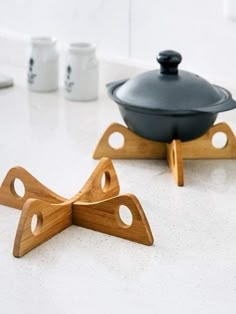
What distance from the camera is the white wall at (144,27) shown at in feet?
4.62

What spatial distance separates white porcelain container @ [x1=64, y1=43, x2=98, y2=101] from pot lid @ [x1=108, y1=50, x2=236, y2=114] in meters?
0.40

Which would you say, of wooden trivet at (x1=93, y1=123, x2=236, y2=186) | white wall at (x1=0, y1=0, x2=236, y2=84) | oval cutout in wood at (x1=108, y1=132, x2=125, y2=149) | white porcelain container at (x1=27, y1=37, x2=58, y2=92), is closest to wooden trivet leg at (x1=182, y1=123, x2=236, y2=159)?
wooden trivet at (x1=93, y1=123, x2=236, y2=186)

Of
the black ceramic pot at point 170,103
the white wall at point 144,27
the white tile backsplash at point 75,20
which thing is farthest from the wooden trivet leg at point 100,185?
the white tile backsplash at point 75,20

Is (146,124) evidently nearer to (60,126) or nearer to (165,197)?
(165,197)

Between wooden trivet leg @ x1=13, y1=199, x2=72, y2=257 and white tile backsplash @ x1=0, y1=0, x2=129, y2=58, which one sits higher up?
white tile backsplash @ x1=0, y1=0, x2=129, y2=58

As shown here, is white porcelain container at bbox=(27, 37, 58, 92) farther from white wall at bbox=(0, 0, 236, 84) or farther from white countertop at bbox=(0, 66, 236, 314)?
white countertop at bbox=(0, 66, 236, 314)

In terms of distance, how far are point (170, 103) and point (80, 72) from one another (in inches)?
18.6

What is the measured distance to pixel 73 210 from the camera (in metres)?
0.93

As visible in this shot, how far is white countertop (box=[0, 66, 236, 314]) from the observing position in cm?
75

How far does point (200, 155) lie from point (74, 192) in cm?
24

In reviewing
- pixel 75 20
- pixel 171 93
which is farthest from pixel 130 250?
pixel 75 20

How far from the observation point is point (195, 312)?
731 mm

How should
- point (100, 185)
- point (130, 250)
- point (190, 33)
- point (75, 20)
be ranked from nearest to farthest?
point (130, 250) < point (100, 185) < point (190, 33) < point (75, 20)

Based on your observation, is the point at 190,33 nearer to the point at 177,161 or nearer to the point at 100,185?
the point at 177,161
